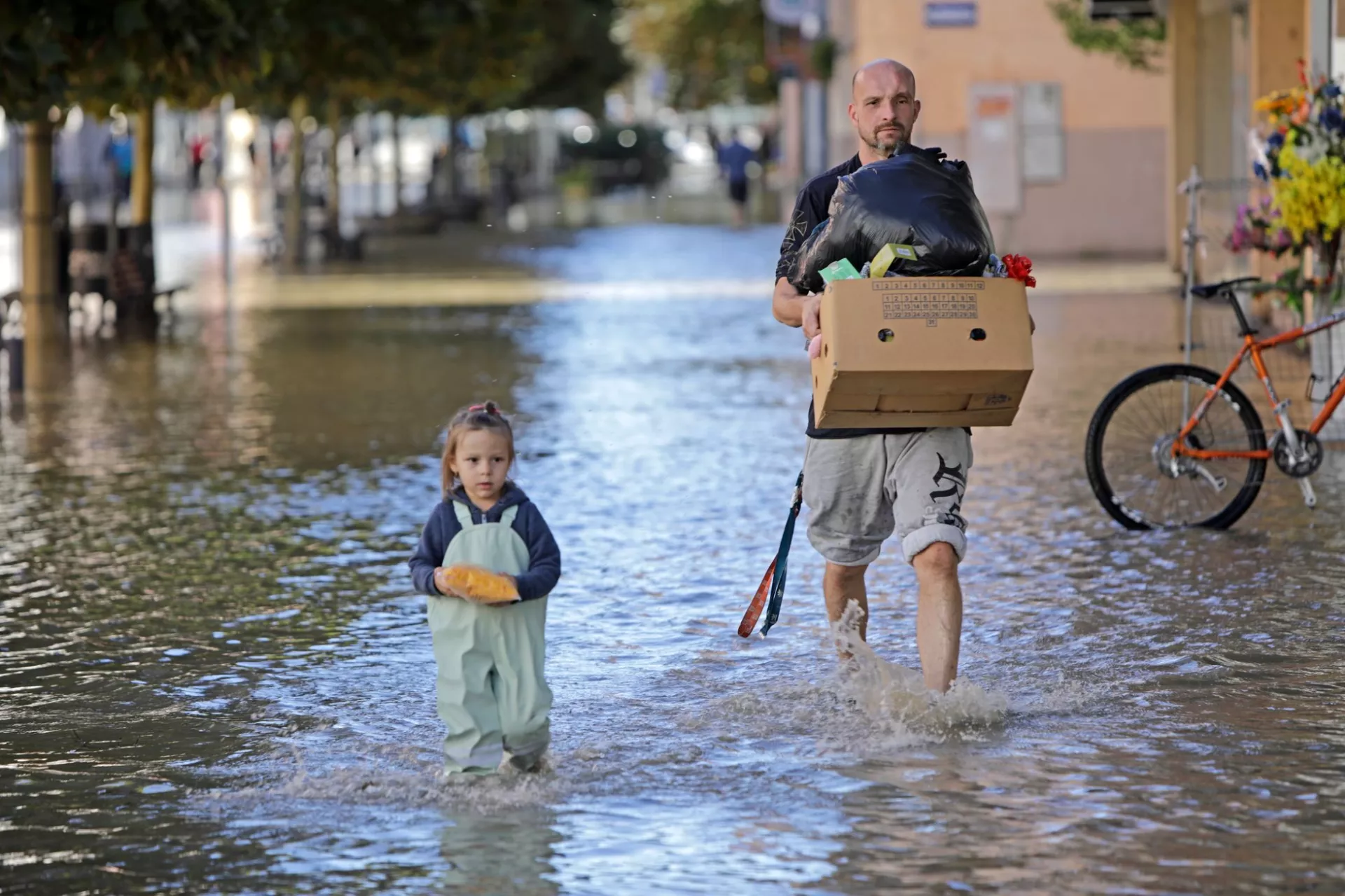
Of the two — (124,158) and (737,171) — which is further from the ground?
(124,158)

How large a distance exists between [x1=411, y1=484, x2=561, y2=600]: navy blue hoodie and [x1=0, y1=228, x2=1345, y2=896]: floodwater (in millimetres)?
528

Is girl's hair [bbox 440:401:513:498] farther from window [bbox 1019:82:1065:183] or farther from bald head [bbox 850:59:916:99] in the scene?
window [bbox 1019:82:1065:183]

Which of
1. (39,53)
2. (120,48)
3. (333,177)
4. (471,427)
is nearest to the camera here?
(471,427)

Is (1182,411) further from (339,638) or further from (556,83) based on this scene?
(556,83)

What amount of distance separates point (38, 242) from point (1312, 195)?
11530 millimetres

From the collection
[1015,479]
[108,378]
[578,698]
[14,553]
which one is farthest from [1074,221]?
[578,698]

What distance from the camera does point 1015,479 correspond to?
11.0 meters

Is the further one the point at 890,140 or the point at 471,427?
the point at 890,140

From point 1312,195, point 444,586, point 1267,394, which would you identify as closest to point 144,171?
point 1312,195

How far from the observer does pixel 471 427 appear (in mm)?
5461

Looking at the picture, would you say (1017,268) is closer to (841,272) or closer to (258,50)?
(841,272)

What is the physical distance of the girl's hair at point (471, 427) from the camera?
5465mm

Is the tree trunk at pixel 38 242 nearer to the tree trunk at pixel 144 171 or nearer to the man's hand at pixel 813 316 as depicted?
the tree trunk at pixel 144 171

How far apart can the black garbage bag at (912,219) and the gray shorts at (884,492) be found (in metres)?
0.48
